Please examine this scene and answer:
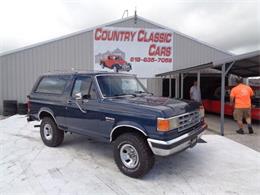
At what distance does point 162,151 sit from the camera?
337 centimetres

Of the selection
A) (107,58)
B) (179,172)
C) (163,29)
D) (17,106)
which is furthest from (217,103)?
(17,106)

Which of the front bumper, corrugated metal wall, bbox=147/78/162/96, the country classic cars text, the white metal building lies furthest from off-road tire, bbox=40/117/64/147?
corrugated metal wall, bbox=147/78/162/96

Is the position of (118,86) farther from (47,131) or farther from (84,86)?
(47,131)

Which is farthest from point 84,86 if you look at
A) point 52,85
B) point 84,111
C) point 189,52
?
point 189,52

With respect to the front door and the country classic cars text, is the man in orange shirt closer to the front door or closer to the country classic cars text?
Result: the front door

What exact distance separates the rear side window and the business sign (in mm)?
7622

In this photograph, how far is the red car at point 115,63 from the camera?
13266mm

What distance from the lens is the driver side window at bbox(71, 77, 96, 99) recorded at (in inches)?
176

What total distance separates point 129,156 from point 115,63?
1013cm

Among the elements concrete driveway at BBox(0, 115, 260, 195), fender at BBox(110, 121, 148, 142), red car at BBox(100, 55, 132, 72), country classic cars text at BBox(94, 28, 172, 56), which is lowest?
concrete driveway at BBox(0, 115, 260, 195)

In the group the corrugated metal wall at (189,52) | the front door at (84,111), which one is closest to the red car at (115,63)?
the corrugated metal wall at (189,52)

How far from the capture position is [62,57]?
12.9 m

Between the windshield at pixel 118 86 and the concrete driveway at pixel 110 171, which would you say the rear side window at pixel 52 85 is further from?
the concrete driveway at pixel 110 171

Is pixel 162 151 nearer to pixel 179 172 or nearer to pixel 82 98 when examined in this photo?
pixel 179 172
